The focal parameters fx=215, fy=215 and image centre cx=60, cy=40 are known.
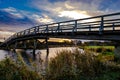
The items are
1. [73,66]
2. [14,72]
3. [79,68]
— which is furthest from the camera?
[79,68]

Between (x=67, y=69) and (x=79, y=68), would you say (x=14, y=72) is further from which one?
(x=79, y=68)

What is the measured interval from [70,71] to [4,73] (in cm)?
324

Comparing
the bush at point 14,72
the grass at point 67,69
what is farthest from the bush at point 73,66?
the bush at point 14,72

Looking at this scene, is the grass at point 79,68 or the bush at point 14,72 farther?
the grass at point 79,68

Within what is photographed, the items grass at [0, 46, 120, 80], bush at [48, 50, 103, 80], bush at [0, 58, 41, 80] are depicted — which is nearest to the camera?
bush at [0, 58, 41, 80]

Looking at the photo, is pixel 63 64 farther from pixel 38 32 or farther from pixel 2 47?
pixel 2 47

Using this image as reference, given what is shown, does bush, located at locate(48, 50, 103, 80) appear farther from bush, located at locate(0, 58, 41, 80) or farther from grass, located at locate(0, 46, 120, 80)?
bush, located at locate(0, 58, 41, 80)

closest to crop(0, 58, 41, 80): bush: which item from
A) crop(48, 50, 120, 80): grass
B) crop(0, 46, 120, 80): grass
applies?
crop(0, 46, 120, 80): grass

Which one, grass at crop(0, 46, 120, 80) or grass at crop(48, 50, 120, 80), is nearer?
grass at crop(0, 46, 120, 80)

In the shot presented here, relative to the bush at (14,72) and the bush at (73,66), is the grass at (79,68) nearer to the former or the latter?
the bush at (73,66)

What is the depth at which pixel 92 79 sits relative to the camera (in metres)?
10.7

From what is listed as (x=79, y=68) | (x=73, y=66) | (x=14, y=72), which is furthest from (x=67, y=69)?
(x=14, y=72)

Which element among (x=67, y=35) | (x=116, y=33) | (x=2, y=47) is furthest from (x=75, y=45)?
(x=2, y=47)

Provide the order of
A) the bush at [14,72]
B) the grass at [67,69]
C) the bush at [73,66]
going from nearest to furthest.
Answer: the bush at [14,72], the grass at [67,69], the bush at [73,66]
